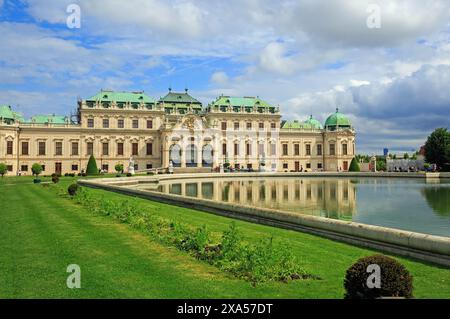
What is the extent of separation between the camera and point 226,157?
79.9 metres

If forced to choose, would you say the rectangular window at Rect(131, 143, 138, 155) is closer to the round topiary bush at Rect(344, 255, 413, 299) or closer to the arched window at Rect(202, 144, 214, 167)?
the arched window at Rect(202, 144, 214, 167)

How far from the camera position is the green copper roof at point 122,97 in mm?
74812

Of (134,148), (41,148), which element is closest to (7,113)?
(41,148)

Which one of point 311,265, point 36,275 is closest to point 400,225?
point 311,265

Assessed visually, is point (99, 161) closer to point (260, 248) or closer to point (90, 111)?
point (90, 111)

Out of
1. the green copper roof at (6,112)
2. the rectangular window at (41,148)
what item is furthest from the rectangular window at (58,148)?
the green copper roof at (6,112)

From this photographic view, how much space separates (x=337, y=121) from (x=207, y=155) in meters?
30.9

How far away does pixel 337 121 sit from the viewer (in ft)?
290

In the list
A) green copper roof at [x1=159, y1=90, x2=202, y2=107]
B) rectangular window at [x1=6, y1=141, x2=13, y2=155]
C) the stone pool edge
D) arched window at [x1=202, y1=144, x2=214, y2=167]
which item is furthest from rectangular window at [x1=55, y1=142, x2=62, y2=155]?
the stone pool edge

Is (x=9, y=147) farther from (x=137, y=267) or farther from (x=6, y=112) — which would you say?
(x=137, y=267)

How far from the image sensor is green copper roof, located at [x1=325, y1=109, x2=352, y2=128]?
290 feet

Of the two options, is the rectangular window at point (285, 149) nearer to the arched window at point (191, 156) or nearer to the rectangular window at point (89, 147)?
the arched window at point (191, 156)

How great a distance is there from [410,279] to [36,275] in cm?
694

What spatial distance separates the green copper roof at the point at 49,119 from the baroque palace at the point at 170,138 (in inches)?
7.0
